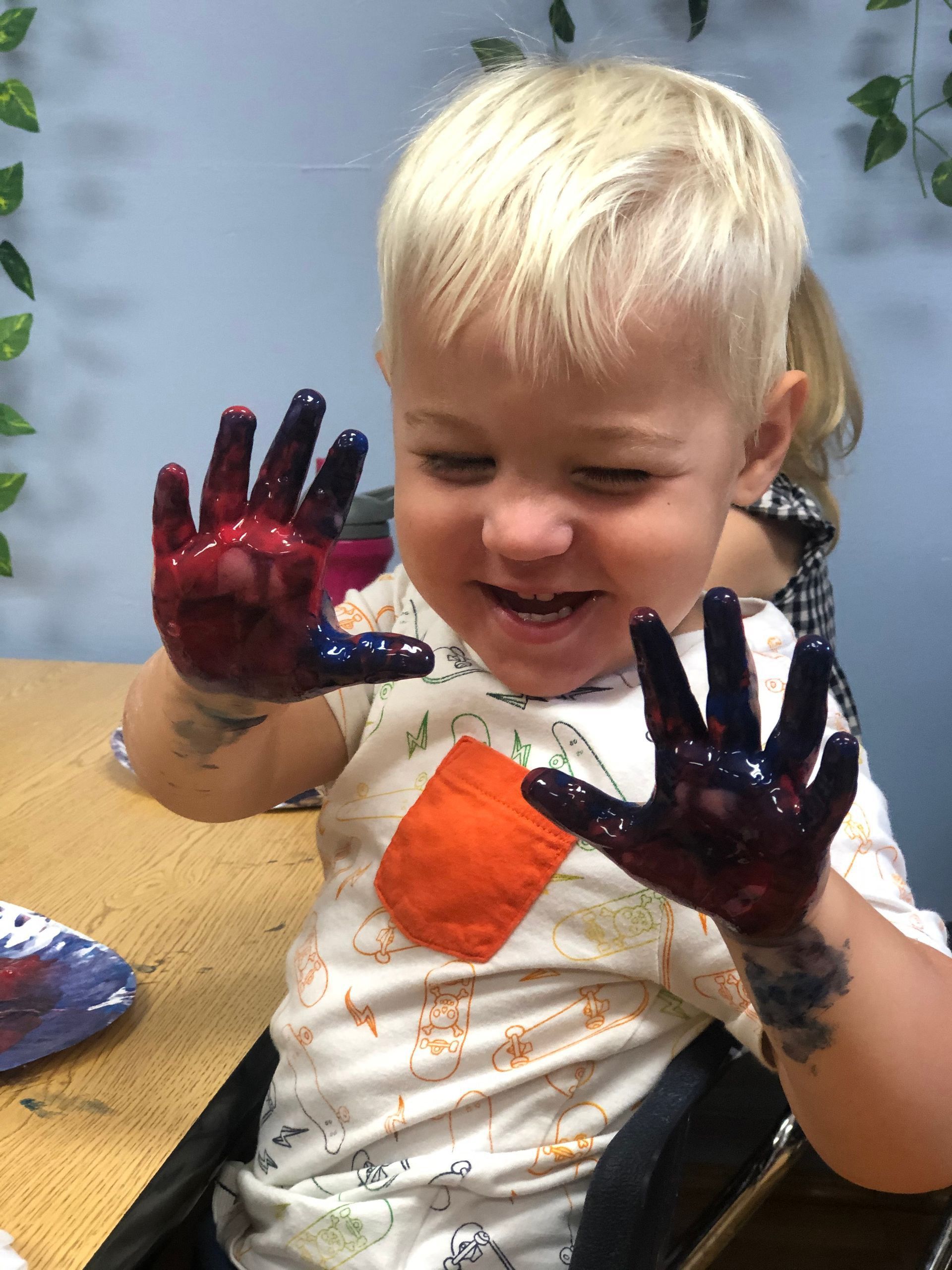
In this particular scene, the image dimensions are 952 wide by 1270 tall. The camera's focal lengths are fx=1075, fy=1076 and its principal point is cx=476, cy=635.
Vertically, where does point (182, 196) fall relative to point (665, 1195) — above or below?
above

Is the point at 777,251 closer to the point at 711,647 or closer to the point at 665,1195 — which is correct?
the point at 711,647

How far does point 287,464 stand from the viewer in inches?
23.0

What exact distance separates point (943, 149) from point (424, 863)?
121 centimetres

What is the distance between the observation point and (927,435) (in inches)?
58.5

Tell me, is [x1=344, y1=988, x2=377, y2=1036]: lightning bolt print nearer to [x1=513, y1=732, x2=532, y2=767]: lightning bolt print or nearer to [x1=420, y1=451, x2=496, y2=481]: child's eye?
[x1=513, y1=732, x2=532, y2=767]: lightning bolt print

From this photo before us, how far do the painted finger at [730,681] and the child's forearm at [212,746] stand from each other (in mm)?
287

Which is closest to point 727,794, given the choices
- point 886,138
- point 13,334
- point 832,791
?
point 832,791

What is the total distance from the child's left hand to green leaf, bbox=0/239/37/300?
1.39 m

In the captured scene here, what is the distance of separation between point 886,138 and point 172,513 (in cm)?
118

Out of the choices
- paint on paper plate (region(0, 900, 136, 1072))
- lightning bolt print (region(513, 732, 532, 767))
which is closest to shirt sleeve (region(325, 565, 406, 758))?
lightning bolt print (region(513, 732, 532, 767))

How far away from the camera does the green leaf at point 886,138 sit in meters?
1.36

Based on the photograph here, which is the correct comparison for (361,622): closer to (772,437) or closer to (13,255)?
(772,437)

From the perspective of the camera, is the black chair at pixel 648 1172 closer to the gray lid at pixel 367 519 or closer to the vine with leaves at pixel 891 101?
the gray lid at pixel 367 519

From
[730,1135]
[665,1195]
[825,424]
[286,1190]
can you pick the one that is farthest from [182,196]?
[730,1135]
